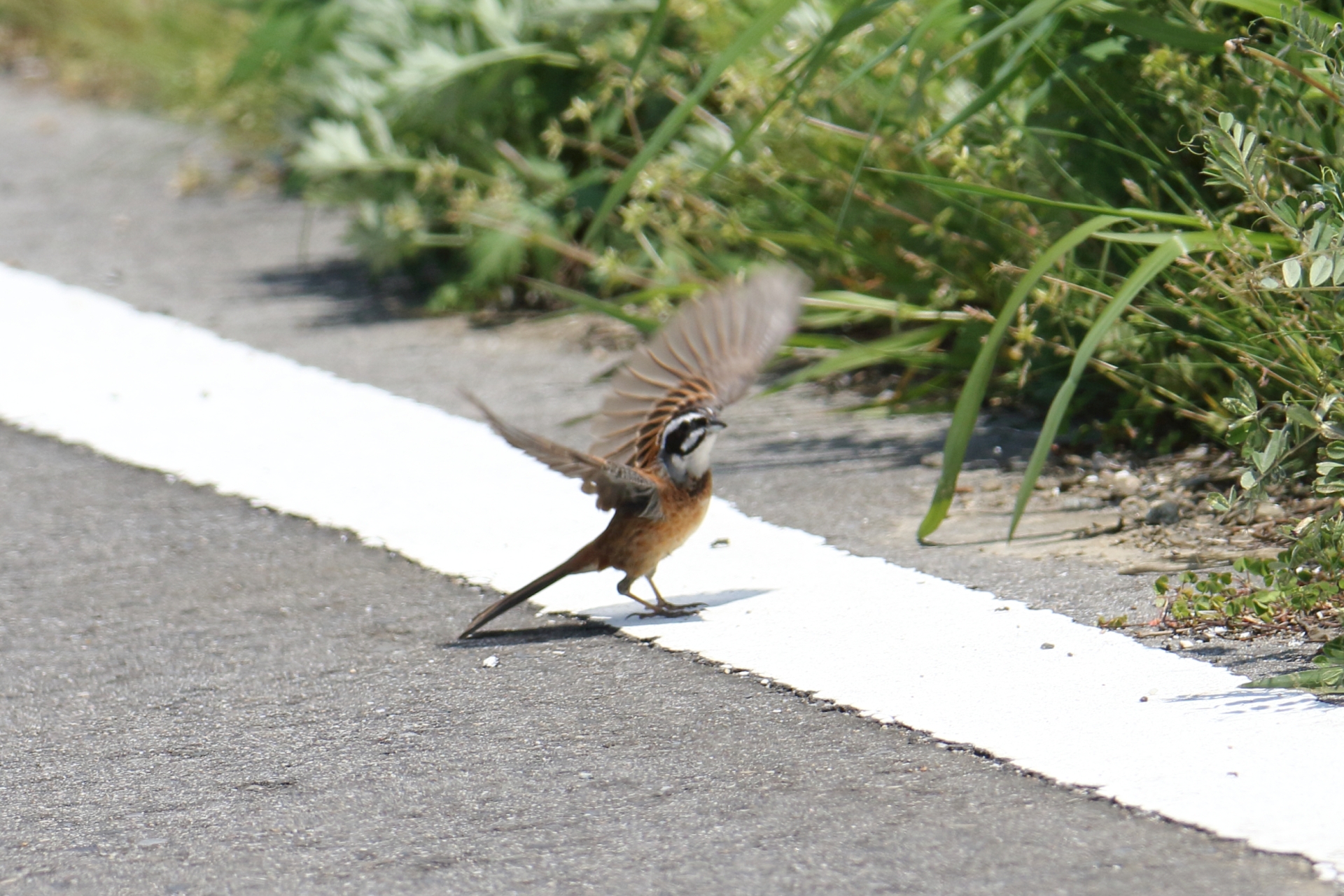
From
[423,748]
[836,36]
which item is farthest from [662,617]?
[836,36]

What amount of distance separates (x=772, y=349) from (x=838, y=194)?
1.65 meters

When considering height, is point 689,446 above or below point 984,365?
below

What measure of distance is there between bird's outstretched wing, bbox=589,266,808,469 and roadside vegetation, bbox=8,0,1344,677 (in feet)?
1.28

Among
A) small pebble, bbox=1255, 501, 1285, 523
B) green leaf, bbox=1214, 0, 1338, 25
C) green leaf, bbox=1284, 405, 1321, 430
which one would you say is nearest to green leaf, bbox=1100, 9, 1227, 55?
green leaf, bbox=1214, 0, 1338, 25

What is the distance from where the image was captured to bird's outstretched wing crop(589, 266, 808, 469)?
3.85 m

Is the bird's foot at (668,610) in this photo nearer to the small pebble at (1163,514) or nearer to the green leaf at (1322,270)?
the small pebble at (1163,514)

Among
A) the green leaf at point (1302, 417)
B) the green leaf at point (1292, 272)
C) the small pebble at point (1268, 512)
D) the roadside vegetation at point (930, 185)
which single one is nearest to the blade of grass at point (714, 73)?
the roadside vegetation at point (930, 185)

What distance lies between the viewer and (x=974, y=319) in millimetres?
4812

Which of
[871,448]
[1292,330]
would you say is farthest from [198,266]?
[1292,330]

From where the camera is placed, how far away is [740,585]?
154 inches

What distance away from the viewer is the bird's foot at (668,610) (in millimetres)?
3736

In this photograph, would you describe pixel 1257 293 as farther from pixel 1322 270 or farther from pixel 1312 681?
pixel 1312 681

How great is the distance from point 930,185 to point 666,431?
0.84 meters

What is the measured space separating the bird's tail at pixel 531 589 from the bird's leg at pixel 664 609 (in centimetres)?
16
